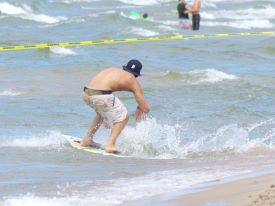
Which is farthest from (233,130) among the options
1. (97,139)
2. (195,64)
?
(195,64)

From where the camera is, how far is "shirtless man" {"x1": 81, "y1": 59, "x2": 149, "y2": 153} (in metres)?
10.0

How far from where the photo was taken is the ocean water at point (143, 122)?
8.61m

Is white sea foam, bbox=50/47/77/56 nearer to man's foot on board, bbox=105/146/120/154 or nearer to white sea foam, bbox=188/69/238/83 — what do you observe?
white sea foam, bbox=188/69/238/83

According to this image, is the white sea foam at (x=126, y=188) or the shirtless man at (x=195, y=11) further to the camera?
the shirtless man at (x=195, y=11)

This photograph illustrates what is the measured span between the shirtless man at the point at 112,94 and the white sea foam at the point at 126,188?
45.1 inches

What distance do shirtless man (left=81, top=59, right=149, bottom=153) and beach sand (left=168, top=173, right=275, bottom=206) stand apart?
86.3 inches

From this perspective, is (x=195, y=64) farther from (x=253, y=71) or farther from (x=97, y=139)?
(x=97, y=139)

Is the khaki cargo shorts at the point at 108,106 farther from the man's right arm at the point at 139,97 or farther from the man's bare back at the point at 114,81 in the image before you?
the man's right arm at the point at 139,97

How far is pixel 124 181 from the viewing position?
28.6 ft

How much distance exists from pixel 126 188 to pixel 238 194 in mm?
1330

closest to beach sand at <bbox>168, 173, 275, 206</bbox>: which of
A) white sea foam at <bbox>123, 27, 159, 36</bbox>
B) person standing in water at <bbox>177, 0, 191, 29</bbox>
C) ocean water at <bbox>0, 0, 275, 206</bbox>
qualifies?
ocean water at <bbox>0, 0, 275, 206</bbox>

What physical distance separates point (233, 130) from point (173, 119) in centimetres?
177

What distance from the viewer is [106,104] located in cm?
1012

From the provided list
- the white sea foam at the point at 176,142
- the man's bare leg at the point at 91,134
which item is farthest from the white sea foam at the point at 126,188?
the man's bare leg at the point at 91,134
